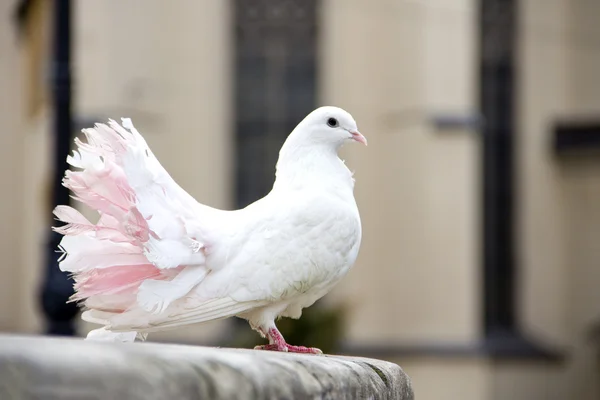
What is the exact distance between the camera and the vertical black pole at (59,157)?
6.09m

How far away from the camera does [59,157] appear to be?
250 inches

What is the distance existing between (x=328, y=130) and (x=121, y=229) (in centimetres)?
82

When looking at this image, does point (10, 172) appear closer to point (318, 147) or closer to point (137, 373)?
point (318, 147)

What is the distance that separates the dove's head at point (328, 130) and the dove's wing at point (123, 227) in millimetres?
600

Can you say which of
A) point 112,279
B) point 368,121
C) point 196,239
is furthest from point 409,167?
point 112,279

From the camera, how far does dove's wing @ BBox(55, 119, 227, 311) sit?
138 inches

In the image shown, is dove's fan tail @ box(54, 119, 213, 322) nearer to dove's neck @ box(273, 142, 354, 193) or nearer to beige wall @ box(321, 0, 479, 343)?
dove's neck @ box(273, 142, 354, 193)

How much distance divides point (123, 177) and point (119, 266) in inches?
9.4

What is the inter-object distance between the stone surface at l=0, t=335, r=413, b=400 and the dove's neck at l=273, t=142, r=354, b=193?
138cm

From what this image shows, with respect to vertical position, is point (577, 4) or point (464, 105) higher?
point (577, 4)

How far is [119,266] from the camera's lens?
3.56 m

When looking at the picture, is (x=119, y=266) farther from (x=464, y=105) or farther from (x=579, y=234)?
(x=579, y=234)

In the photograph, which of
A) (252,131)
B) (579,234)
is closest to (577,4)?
(579,234)

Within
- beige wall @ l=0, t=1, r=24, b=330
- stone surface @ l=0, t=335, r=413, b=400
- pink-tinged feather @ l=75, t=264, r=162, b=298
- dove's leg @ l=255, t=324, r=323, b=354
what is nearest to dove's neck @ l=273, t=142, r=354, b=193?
dove's leg @ l=255, t=324, r=323, b=354
